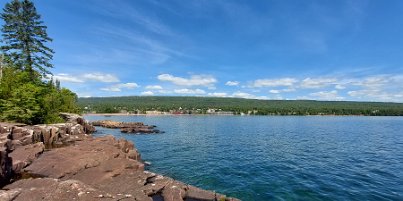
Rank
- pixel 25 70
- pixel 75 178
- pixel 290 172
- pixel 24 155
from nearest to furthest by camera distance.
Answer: pixel 75 178 → pixel 24 155 → pixel 290 172 → pixel 25 70

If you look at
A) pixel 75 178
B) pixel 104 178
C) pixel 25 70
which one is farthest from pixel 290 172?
pixel 25 70

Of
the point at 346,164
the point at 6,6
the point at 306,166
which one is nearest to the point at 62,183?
the point at 306,166

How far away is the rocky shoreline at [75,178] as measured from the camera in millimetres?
12070

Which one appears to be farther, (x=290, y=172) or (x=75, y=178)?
(x=290, y=172)

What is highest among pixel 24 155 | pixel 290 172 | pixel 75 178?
pixel 24 155

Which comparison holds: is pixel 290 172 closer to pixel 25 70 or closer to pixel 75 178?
pixel 75 178

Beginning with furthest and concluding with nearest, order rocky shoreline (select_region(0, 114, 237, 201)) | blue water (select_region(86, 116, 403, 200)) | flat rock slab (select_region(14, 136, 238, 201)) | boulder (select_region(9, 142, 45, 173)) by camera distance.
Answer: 1. blue water (select_region(86, 116, 403, 200))
2. boulder (select_region(9, 142, 45, 173))
3. flat rock slab (select_region(14, 136, 238, 201))
4. rocky shoreline (select_region(0, 114, 237, 201))

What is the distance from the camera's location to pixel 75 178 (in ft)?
57.8

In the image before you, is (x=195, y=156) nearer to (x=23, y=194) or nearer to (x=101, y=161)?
(x=101, y=161)

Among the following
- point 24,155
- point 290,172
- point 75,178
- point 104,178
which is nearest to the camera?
point 75,178

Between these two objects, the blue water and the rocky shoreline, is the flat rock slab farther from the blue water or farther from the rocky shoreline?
the blue water

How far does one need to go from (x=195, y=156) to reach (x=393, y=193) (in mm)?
23668

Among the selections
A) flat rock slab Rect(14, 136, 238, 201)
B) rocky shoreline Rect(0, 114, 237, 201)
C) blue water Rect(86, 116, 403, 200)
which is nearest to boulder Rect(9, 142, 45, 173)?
rocky shoreline Rect(0, 114, 237, 201)

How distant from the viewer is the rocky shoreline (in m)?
12.1
